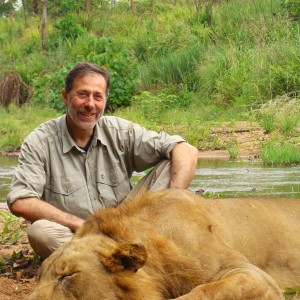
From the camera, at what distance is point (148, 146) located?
5121 mm

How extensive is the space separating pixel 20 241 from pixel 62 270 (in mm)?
2976

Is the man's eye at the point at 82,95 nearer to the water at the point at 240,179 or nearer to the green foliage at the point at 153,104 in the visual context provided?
the water at the point at 240,179

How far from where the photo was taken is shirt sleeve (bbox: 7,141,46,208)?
15.1 feet

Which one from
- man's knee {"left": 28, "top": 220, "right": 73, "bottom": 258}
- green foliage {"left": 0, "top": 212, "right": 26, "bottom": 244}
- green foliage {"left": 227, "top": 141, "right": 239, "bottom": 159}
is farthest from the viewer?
green foliage {"left": 227, "top": 141, "right": 239, "bottom": 159}

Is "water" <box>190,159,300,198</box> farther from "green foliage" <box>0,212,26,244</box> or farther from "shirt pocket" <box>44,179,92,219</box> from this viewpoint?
"shirt pocket" <box>44,179,92,219</box>

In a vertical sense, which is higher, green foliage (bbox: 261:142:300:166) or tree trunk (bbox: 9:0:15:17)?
tree trunk (bbox: 9:0:15:17)

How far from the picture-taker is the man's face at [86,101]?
4969 mm

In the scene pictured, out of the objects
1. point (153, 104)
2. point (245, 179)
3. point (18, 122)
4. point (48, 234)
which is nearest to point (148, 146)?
point (48, 234)

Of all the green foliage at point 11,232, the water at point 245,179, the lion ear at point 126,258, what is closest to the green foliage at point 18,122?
the water at point 245,179

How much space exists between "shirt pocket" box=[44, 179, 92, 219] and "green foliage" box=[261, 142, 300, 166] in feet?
20.5

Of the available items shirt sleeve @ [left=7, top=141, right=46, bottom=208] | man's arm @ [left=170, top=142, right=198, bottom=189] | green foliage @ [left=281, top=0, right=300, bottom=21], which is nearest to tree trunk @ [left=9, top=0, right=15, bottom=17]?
green foliage @ [left=281, top=0, right=300, bottom=21]

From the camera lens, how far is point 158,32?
→ 24078 mm

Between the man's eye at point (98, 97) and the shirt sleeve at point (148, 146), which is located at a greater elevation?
the man's eye at point (98, 97)

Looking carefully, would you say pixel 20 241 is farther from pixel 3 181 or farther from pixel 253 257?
pixel 3 181
